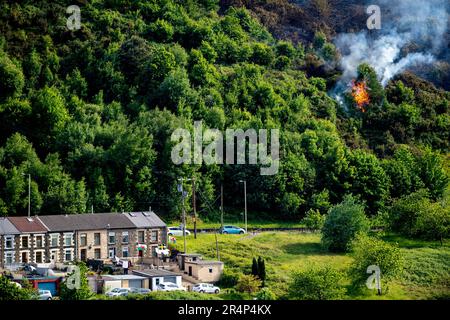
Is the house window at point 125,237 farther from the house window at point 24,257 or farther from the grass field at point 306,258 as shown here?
the house window at point 24,257

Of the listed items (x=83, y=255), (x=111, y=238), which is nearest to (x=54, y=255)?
(x=83, y=255)

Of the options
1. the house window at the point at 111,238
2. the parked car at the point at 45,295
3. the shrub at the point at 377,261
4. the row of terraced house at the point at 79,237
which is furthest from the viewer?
the house window at the point at 111,238

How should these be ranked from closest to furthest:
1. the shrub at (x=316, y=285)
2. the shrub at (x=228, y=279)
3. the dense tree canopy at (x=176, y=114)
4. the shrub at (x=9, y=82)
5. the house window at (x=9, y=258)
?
the shrub at (x=316, y=285) → the shrub at (x=228, y=279) → the house window at (x=9, y=258) → the dense tree canopy at (x=176, y=114) → the shrub at (x=9, y=82)

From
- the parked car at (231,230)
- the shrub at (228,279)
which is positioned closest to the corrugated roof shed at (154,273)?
the shrub at (228,279)

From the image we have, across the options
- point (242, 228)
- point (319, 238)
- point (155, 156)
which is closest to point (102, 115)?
point (155, 156)

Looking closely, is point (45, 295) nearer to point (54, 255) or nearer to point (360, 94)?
point (54, 255)

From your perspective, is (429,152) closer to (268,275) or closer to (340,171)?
(340,171)
